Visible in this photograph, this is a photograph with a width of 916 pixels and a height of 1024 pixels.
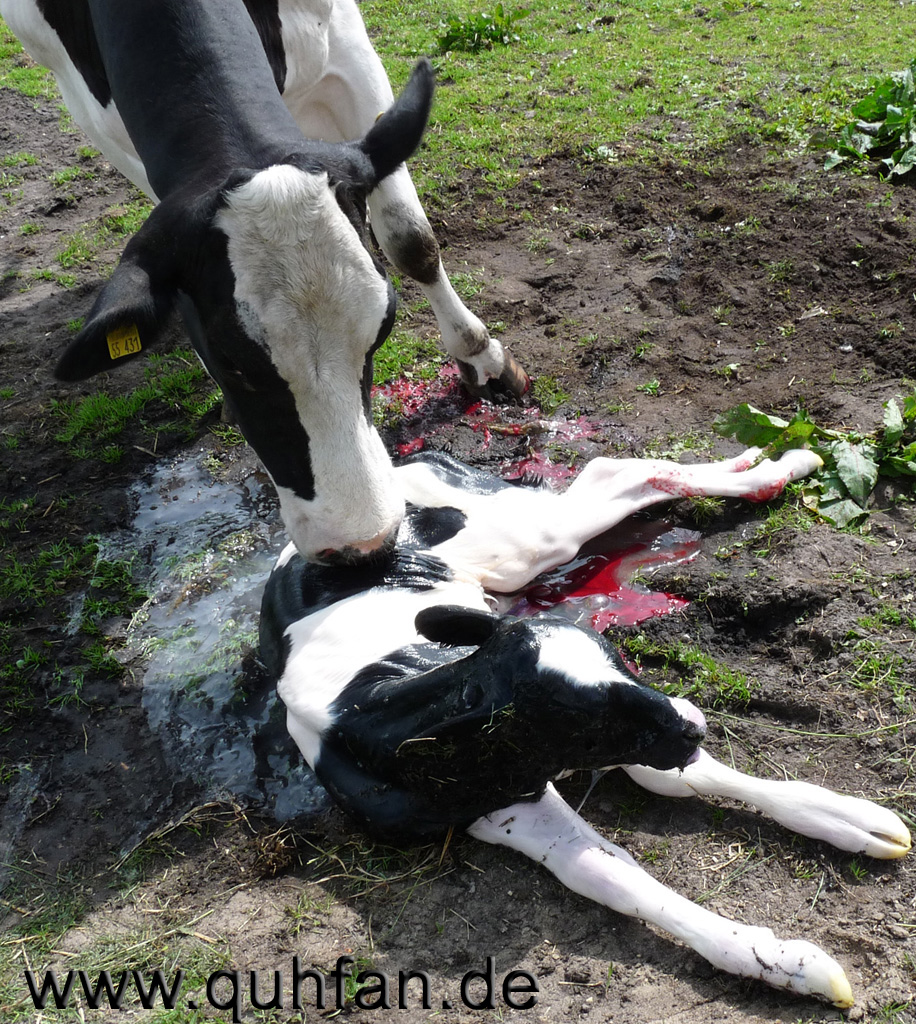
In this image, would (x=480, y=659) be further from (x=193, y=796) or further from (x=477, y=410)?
(x=477, y=410)

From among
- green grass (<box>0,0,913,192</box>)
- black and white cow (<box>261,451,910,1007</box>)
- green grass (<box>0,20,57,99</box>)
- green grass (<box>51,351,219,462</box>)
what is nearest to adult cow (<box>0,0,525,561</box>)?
black and white cow (<box>261,451,910,1007</box>)

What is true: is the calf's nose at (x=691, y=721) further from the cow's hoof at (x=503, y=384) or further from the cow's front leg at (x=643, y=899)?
the cow's hoof at (x=503, y=384)

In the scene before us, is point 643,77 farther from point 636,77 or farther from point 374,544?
point 374,544

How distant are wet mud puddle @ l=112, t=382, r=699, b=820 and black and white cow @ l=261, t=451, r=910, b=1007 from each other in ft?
0.89

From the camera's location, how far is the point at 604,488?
3.99 meters

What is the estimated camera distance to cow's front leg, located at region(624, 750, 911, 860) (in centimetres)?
264

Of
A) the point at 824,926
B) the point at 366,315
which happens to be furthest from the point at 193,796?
the point at 824,926

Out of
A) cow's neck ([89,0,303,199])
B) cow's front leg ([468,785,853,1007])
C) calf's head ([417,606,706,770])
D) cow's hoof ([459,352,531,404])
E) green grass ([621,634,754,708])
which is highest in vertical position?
cow's neck ([89,0,303,199])

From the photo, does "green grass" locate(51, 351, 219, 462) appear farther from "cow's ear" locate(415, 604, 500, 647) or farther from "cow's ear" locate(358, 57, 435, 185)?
"cow's ear" locate(415, 604, 500, 647)

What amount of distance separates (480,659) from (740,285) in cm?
338

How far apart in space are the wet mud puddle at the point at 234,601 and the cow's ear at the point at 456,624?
0.76 metres

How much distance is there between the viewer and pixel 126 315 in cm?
302

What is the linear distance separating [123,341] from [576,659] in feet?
5.67

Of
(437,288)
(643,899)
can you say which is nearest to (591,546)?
(643,899)
